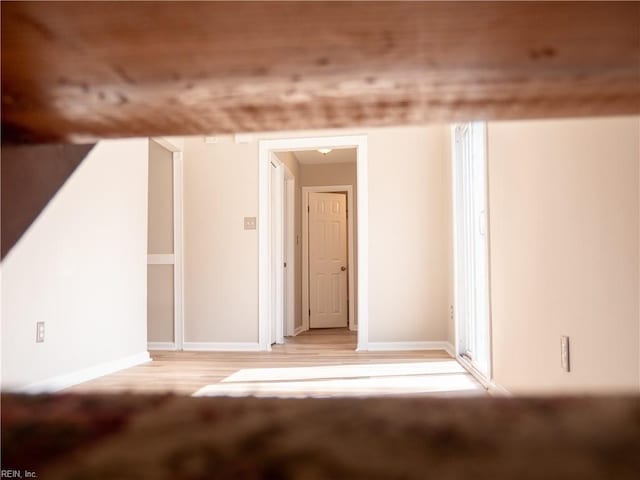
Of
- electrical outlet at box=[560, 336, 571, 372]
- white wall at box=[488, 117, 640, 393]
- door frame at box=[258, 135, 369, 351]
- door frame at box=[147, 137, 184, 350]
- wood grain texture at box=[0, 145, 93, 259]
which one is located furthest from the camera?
door frame at box=[147, 137, 184, 350]

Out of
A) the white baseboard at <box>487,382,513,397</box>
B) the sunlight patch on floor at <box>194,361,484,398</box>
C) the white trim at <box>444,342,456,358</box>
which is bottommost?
the white trim at <box>444,342,456,358</box>

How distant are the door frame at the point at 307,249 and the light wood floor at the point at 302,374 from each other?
1.94m

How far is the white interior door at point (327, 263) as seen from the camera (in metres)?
7.15

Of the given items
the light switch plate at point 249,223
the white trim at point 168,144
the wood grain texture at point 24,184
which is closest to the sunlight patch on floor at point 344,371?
the light switch plate at point 249,223

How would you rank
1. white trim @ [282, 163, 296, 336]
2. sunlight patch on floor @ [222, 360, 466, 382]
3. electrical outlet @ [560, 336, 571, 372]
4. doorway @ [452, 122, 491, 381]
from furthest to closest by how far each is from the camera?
1. white trim @ [282, 163, 296, 336]
2. doorway @ [452, 122, 491, 381]
3. sunlight patch on floor @ [222, 360, 466, 382]
4. electrical outlet @ [560, 336, 571, 372]

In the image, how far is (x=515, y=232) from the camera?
90.6 inches

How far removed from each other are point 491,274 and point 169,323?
3461 mm

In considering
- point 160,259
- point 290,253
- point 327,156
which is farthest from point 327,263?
point 160,259

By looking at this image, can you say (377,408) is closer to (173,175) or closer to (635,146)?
(635,146)

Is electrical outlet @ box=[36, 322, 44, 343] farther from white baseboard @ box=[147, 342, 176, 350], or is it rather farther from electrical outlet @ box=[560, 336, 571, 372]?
electrical outlet @ box=[560, 336, 571, 372]

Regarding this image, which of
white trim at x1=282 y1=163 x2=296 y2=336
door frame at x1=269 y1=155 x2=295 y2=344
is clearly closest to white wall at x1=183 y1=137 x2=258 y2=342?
door frame at x1=269 y1=155 x2=295 y2=344

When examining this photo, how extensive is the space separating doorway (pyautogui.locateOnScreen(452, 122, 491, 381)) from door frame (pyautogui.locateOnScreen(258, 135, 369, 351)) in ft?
3.06

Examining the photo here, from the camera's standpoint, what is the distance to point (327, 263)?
724 cm

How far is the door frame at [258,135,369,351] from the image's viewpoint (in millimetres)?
4941
